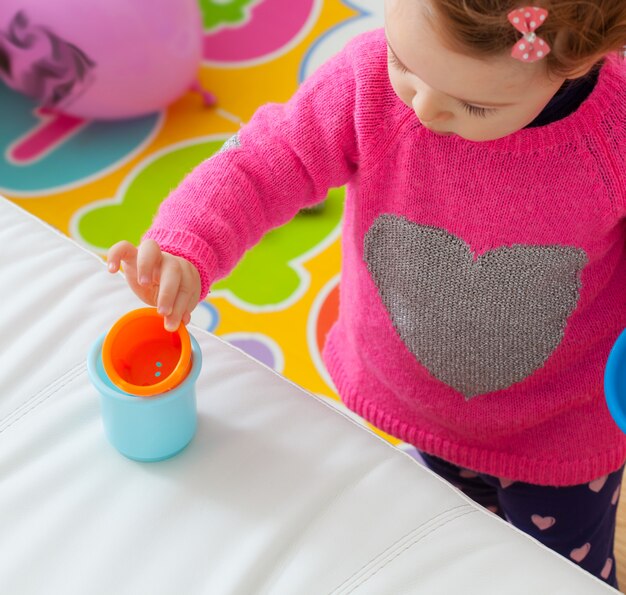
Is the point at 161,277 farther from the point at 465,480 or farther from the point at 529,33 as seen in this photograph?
the point at 465,480

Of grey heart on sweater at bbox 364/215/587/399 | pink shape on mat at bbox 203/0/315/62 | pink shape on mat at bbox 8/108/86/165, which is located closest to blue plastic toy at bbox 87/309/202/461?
grey heart on sweater at bbox 364/215/587/399

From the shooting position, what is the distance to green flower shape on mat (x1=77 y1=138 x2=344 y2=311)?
4.81 ft

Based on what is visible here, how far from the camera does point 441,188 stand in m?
0.78

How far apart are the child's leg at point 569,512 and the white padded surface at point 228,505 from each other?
29 cm

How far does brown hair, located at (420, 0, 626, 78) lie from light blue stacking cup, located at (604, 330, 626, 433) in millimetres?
235

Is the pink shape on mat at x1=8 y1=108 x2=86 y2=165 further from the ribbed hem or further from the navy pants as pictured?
the navy pants

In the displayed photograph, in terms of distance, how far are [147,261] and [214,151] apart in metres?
0.98

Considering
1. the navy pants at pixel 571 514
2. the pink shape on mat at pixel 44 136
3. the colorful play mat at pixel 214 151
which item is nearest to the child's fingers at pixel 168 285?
the navy pants at pixel 571 514

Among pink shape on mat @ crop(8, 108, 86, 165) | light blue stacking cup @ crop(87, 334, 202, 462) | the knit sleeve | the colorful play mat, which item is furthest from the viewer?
pink shape on mat @ crop(8, 108, 86, 165)

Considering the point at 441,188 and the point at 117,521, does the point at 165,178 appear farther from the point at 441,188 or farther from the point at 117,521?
the point at 117,521

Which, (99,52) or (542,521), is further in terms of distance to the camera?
(99,52)

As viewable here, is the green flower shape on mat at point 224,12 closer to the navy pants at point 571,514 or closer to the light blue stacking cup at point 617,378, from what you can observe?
the navy pants at point 571,514

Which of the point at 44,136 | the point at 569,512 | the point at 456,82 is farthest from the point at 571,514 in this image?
the point at 44,136

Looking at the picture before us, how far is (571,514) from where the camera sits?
963 millimetres
